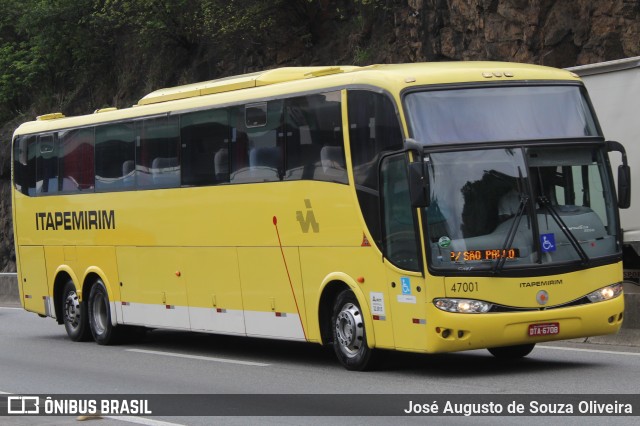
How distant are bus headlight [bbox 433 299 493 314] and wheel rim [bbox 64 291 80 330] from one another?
31.9 ft

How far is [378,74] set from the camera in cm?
1423

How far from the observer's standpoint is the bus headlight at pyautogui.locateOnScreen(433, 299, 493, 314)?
1323 centimetres

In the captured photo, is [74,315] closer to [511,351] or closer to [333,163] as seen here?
[333,163]

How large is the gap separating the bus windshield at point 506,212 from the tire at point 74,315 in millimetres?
9546

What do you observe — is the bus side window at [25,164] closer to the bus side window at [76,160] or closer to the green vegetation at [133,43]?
the bus side window at [76,160]

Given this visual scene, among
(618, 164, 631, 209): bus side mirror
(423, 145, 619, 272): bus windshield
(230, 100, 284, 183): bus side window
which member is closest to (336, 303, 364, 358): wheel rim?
(423, 145, 619, 272): bus windshield

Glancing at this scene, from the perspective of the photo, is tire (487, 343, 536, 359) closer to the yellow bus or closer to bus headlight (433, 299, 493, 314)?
the yellow bus

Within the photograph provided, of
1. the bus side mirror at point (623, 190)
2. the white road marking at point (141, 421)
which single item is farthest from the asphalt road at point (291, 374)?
the bus side mirror at point (623, 190)

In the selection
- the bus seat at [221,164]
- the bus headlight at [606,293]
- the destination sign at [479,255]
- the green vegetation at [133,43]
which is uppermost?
the green vegetation at [133,43]

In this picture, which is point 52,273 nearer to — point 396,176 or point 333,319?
point 333,319

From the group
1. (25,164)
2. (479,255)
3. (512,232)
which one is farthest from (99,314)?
(512,232)

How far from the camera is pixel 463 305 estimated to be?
1323 cm

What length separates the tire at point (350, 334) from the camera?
14523 millimetres

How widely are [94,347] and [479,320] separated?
888cm
